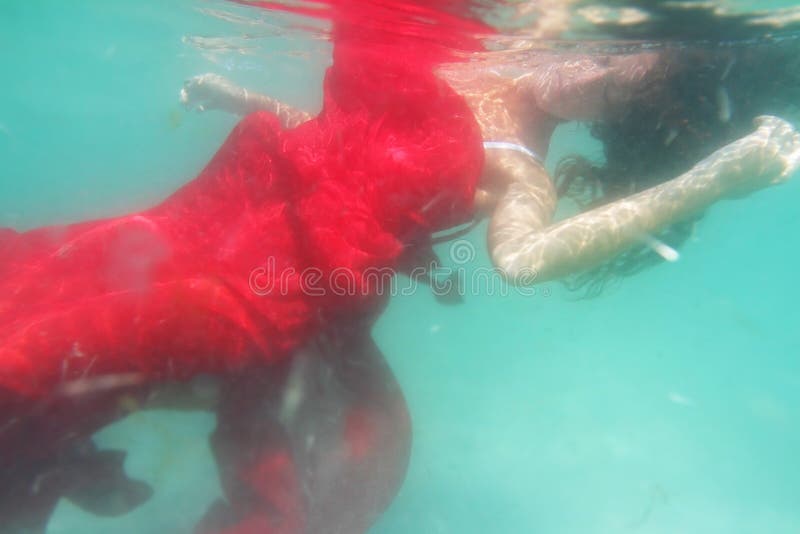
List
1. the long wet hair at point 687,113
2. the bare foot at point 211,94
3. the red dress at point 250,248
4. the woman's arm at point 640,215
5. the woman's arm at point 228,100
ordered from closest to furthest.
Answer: the red dress at point 250,248 < the woman's arm at point 640,215 < the long wet hair at point 687,113 < the woman's arm at point 228,100 < the bare foot at point 211,94

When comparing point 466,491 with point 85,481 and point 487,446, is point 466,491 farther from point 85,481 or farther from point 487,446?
point 85,481

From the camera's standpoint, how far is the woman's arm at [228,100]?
539 centimetres

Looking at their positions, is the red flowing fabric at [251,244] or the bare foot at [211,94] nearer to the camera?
the red flowing fabric at [251,244]

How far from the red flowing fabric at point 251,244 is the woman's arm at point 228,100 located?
2.03m

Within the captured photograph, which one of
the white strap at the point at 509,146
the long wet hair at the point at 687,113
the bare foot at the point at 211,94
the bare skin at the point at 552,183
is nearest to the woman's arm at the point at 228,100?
the bare foot at the point at 211,94

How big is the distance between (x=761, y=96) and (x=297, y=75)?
838 inches

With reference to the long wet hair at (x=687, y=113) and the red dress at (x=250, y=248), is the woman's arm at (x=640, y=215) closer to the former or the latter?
the red dress at (x=250, y=248)

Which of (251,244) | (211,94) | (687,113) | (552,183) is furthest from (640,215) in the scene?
(211,94)

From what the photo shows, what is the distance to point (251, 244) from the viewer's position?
3.01m

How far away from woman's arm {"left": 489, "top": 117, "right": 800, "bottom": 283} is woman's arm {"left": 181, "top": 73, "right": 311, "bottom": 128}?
3447mm

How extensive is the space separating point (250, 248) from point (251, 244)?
0.09 ft

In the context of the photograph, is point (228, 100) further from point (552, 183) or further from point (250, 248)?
point (552, 183)

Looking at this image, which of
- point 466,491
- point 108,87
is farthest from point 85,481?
point 108,87

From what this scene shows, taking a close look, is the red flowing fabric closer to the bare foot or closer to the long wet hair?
the long wet hair
